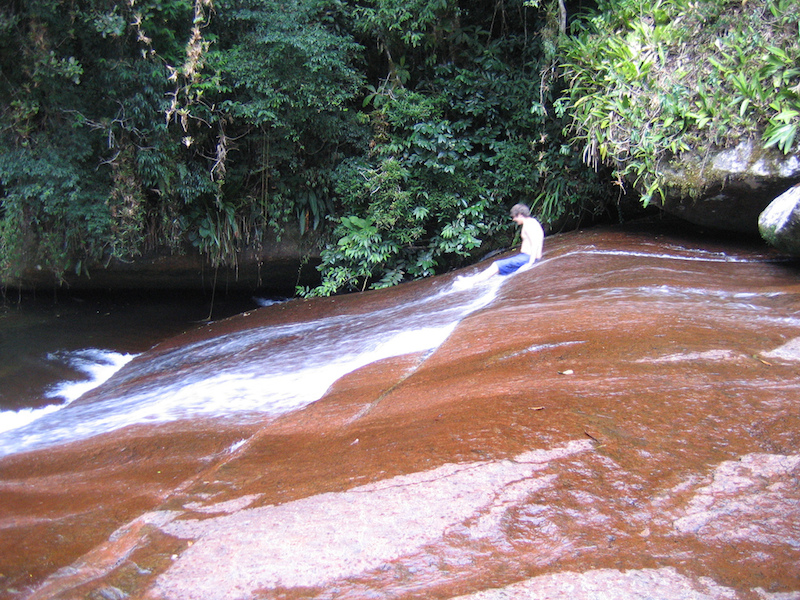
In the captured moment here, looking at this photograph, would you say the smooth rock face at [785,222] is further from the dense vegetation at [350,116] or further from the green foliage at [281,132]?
the green foliage at [281,132]

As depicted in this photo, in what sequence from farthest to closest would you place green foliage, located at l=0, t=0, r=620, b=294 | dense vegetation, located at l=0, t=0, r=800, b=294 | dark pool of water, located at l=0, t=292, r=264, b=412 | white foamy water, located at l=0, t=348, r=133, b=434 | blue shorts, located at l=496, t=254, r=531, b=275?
1. green foliage, located at l=0, t=0, r=620, b=294
2. dark pool of water, located at l=0, t=292, r=264, b=412
3. dense vegetation, located at l=0, t=0, r=800, b=294
4. blue shorts, located at l=496, t=254, r=531, b=275
5. white foamy water, located at l=0, t=348, r=133, b=434

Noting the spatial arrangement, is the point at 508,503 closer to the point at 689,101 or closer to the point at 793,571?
the point at 793,571

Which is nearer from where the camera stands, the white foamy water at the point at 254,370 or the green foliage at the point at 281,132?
the white foamy water at the point at 254,370

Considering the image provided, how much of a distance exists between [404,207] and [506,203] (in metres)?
1.73

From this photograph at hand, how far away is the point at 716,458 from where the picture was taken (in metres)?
2.39

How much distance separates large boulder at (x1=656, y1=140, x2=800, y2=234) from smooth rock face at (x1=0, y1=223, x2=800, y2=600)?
1.96 meters

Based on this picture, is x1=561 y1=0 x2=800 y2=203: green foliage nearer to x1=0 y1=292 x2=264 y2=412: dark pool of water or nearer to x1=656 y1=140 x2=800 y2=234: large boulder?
x1=656 y1=140 x2=800 y2=234: large boulder

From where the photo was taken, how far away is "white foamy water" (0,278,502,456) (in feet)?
14.8

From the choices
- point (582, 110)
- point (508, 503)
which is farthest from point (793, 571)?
point (582, 110)

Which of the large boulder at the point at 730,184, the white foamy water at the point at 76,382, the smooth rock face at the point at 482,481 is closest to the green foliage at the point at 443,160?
the large boulder at the point at 730,184

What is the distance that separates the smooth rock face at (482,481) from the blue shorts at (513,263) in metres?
2.15

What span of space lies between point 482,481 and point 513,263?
14.4 ft

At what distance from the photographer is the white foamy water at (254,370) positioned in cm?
452

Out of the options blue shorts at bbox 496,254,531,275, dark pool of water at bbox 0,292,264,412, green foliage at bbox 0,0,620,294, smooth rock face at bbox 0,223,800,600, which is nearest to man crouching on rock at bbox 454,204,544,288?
blue shorts at bbox 496,254,531,275
